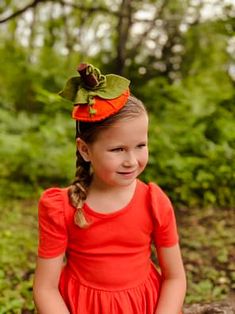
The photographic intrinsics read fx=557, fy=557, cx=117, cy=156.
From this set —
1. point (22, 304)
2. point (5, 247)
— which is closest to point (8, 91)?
point (5, 247)

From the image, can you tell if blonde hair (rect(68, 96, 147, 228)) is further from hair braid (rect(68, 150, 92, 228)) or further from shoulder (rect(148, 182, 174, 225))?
shoulder (rect(148, 182, 174, 225))

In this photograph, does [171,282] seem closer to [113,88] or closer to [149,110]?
[113,88]

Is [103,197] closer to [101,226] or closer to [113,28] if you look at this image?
[101,226]

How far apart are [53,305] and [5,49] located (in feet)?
18.9

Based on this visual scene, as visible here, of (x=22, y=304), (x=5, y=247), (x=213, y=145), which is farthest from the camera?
(x=213, y=145)

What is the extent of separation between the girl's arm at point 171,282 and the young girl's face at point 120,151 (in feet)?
1.26

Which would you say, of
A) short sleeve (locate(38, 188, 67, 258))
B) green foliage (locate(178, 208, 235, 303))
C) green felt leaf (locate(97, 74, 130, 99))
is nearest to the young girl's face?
green felt leaf (locate(97, 74, 130, 99))

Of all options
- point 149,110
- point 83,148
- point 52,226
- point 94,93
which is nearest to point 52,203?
point 52,226

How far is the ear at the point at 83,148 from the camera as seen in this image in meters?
2.11

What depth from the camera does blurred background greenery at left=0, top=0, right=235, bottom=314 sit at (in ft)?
13.0

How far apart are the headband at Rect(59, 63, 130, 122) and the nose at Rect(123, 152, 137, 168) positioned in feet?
0.56

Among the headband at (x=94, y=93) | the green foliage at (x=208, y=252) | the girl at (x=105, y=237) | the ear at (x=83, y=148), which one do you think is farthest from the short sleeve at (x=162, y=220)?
the green foliage at (x=208, y=252)

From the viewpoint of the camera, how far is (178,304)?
89.2 inches

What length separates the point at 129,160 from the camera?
204 centimetres
